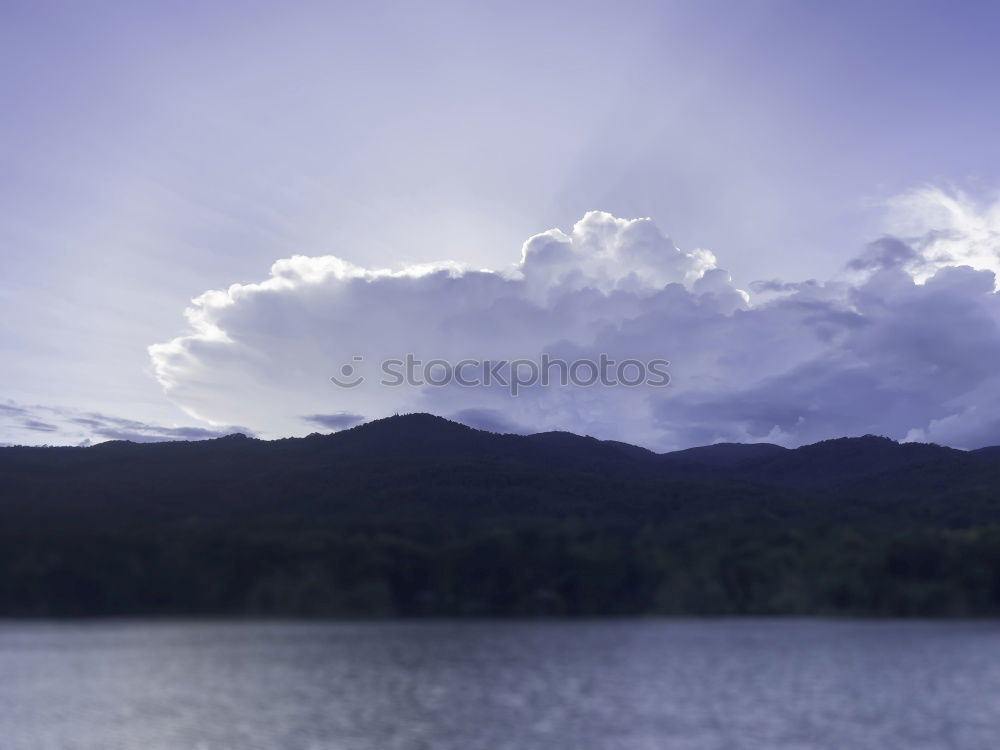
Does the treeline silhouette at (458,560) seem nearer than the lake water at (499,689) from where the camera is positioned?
No

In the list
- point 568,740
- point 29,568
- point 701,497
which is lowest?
point 568,740

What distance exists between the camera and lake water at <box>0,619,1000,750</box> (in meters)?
44.7

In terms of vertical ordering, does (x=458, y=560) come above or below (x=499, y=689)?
above

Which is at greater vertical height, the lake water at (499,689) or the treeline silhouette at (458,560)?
the treeline silhouette at (458,560)

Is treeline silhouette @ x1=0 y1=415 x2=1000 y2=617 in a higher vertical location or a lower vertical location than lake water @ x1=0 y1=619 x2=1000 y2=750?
higher

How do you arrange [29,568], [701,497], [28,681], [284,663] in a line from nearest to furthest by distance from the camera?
[28,681] → [284,663] → [29,568] → [701,497]

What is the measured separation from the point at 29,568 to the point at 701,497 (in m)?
99.1

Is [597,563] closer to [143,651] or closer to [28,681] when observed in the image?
[143,651]

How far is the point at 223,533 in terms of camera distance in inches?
4400

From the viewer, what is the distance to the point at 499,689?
57.3 meters

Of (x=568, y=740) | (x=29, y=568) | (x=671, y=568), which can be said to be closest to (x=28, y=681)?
(x=568, y=740)

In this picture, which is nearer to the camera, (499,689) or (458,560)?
(499,689)

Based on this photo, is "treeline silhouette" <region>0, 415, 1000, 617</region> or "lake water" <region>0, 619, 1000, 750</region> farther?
"treeline silhouette" <region>0, 415, 1000, 617</region>

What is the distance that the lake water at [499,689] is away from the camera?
44.7 metres
